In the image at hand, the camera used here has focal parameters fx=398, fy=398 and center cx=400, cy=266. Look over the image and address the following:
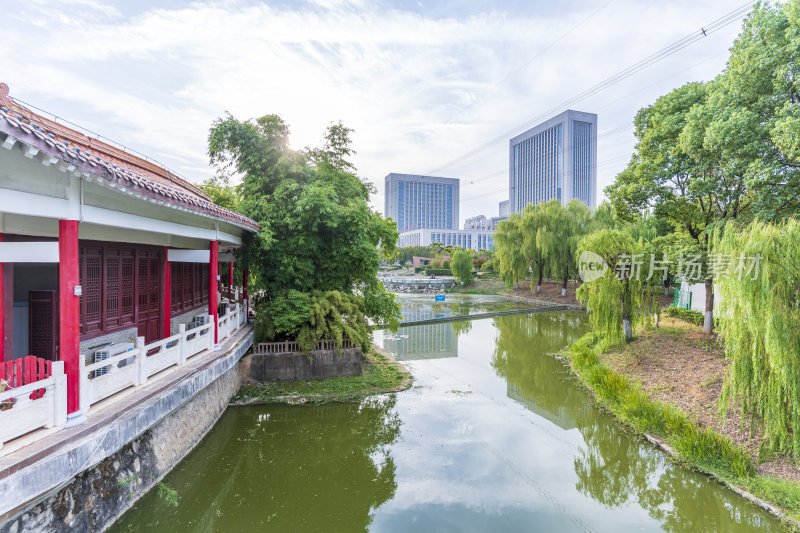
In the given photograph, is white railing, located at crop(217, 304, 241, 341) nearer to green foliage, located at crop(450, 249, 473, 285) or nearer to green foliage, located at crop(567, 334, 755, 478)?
green foliage, located at crop(567, 334, 755, 478)

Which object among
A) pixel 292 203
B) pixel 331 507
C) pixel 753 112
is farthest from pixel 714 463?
pixel 292 203

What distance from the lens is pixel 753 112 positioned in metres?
8.45

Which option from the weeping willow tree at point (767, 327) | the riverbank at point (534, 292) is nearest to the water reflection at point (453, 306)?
the riverbank at point (534, 292)

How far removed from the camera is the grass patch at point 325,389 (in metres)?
8.91

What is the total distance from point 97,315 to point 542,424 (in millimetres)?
8315

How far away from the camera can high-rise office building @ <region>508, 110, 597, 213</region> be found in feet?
270

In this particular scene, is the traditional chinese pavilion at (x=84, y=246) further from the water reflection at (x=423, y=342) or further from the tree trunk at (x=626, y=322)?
the tree trunk at (x=626, y=322)

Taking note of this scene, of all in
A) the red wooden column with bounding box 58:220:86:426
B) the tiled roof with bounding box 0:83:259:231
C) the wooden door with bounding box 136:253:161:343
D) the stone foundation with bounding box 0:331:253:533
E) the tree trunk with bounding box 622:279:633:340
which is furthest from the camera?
the tree trunk with bounding box 622:279:633:340

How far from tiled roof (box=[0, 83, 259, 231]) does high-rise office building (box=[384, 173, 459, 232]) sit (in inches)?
4605

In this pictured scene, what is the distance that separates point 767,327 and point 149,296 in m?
10.5

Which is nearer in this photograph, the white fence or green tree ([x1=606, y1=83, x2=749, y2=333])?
the white fence

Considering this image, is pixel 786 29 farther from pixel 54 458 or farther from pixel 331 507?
pixel 54 458

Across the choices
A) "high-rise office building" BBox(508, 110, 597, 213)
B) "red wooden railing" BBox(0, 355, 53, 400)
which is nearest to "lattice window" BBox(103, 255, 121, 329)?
"red wooden railing" BBox(0, 355, 53, 400)

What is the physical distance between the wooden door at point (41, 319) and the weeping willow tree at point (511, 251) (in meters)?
25.9
